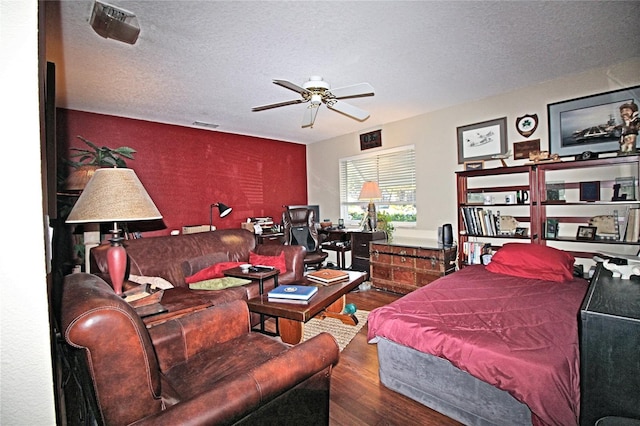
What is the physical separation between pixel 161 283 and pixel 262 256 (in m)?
1.10

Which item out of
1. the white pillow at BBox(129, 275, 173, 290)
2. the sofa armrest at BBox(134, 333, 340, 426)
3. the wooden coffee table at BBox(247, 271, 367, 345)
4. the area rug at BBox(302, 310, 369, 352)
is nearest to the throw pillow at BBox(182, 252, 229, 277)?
the white pillow at BBox(129, 275, 173, 290)

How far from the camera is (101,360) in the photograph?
3.01 feet

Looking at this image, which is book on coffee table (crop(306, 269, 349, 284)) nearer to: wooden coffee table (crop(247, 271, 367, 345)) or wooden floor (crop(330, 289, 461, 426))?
wooden coffee table (crop(247, 271, 367, 345))

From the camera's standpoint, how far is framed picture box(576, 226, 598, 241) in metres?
2.91

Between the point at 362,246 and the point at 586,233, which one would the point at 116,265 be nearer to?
the point at 362,246

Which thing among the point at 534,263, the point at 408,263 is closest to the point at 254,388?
the point at 534,263

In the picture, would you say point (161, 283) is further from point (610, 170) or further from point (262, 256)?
point (610, 170)

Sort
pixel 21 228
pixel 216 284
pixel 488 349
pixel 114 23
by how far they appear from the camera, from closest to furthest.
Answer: pixel 21 228 < pixel 488 349 < pixel 114 23 < pixel 216 284

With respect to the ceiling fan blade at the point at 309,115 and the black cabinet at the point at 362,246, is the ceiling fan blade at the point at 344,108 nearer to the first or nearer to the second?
the ceiling fan blade at the point at 309,115

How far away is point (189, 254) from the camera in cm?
319

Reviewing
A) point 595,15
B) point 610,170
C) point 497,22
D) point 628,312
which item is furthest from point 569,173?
point 628,312

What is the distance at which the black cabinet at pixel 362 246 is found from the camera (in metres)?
4.48

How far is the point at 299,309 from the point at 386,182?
338cm

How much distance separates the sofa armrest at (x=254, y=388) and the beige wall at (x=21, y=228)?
0.40 m
